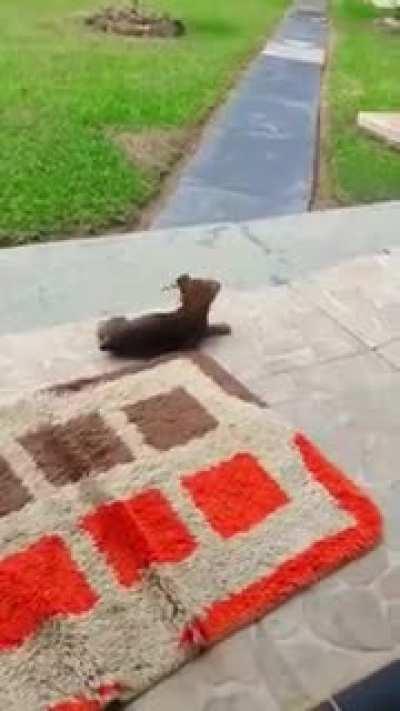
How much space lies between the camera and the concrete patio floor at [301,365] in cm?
179

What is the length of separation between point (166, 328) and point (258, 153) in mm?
2795

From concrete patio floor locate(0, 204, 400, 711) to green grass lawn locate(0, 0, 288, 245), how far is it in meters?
0.62

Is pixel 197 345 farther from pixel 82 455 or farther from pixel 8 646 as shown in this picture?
pixel 8 646

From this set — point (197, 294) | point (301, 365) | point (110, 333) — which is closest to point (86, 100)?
point (197, 294)

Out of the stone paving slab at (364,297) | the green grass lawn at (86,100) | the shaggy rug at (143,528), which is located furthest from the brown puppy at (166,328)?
the green grass lawn at (86,100)

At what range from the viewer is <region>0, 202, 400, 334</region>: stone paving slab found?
3.32m

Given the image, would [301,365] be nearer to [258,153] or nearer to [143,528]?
[143,528]

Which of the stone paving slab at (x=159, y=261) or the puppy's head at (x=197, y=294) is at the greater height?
the puppy's head at (x=197, y=294)

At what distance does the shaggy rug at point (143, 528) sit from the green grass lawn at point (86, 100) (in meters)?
1.69

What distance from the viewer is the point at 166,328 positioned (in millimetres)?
2957

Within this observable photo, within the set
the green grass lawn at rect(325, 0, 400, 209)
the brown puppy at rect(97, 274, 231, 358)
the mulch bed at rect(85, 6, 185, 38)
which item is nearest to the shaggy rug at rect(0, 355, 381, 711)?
the brown puppy at rect(97, 274, 231, 358)

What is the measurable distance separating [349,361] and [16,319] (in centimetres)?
123

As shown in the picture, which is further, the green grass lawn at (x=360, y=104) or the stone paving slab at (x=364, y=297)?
the green grass lawn at (x=360, y=104)

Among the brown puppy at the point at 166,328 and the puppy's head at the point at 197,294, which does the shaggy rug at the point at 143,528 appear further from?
the puppy's head at the point at 197,294
